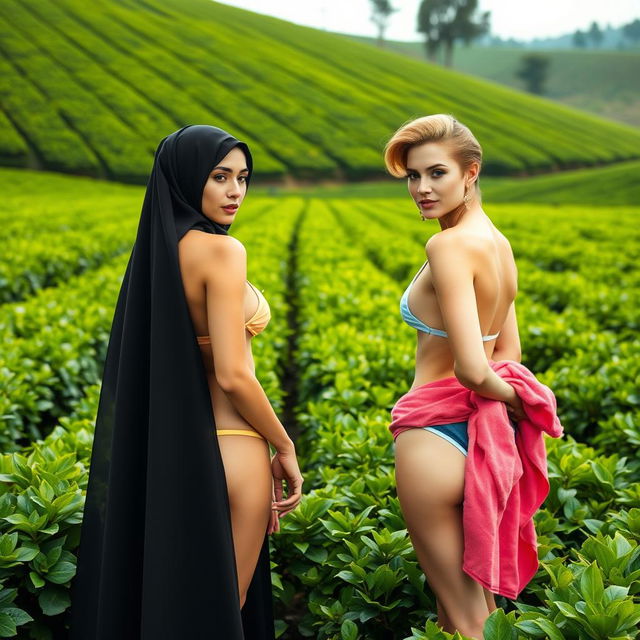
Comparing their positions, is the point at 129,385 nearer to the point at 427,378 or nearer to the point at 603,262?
the point at 427,378

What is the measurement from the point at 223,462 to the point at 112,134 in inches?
2052

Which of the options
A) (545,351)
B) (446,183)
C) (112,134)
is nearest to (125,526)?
(446,183)

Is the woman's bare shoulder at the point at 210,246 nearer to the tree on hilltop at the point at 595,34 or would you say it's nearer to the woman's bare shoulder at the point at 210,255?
the woman's bare shoulder at the point at 210,255

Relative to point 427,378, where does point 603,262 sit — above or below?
below

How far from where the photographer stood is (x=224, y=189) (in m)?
2.40

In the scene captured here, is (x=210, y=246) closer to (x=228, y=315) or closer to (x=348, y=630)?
(x=228, y=315)

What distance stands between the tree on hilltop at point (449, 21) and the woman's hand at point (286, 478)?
105 metres

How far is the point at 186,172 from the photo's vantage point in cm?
237

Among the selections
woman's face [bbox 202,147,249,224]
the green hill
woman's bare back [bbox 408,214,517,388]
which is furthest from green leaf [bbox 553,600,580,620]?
the green hill

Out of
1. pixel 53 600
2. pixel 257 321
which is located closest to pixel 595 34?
pixel 257 321

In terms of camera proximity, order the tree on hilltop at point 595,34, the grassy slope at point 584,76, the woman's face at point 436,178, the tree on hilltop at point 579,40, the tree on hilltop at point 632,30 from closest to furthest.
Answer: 1. the woman's face at point 436,178
2. the grassy slope at point 584,76
3. the tree on hilltop at point 632,30
4. the tree on hilltop at point 595,34
5. the tree on hilltop at point 579,40

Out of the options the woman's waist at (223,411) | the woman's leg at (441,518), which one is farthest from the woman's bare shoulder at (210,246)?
the woman's leg at (441,518)

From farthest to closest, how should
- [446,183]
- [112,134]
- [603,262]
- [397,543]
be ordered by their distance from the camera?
[112,134] → [603,262] → [397,543] → [446,183]

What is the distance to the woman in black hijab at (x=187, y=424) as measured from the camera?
2.31 m
